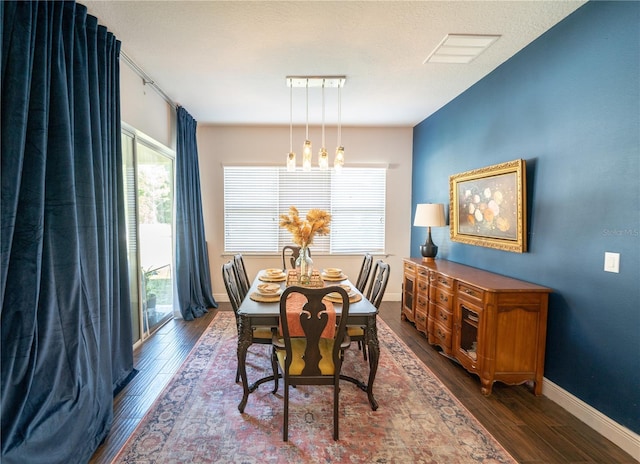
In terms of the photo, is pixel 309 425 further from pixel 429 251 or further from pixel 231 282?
pixel 429 251

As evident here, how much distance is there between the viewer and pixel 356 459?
5.48 ft

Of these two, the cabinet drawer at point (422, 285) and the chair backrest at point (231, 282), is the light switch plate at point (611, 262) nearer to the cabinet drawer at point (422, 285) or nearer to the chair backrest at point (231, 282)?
the cabinet drawer at point (422, 285)

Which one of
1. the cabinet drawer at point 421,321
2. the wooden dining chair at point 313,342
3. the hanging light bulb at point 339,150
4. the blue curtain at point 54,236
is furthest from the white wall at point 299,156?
the wooden dining chair at point 313,342

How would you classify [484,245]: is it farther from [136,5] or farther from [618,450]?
[136,5]

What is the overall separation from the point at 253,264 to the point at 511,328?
11.8 ft

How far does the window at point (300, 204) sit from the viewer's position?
466 centimetres

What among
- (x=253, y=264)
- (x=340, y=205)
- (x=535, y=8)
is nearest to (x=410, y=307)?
(x=340, y=205)

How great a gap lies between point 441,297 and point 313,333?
5.59ft

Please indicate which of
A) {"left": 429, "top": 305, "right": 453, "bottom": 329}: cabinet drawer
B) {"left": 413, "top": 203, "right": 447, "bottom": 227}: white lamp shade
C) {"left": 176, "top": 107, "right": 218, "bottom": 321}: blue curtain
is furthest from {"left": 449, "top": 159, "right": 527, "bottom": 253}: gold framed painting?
{"left": 176, "top": 107, "right": 218, "bottom": 321}: blue curtain

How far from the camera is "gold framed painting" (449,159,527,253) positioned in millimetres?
2432

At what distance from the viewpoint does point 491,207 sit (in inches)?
109

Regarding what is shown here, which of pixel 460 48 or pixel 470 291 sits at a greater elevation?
pixel 460 48

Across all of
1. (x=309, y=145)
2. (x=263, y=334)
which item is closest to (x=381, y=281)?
(x=263, y=334)

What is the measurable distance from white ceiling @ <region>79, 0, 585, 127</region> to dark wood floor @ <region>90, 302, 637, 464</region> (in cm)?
285
